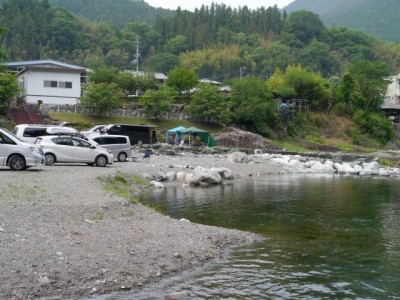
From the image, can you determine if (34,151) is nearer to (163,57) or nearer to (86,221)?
(86,221)

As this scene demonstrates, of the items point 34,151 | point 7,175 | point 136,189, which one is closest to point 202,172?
point 136,189

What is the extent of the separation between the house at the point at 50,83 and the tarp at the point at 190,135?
16.3 meters

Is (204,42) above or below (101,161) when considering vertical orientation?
above

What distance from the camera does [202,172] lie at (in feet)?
90.7

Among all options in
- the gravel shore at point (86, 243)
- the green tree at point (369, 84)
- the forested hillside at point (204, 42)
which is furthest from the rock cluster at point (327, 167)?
the forested hillside at point (204, 42)

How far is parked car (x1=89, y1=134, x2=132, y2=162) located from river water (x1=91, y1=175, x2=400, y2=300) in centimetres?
1014

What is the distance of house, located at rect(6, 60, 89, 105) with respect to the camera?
61.0 meters

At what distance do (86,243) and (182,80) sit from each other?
70855mm

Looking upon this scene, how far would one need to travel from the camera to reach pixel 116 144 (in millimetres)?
33844

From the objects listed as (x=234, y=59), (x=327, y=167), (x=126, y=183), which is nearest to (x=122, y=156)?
(x=126, y=183)

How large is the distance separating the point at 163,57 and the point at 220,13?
49488mm

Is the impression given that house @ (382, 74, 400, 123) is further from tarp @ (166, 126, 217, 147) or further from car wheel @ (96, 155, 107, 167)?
car wheel @ (96, 155, 107, 167)

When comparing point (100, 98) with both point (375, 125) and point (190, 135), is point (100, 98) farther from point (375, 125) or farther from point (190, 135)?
point (375, 125)

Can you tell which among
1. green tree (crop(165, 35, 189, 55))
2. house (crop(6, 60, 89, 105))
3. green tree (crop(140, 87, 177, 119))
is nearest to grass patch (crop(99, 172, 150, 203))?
green tree (crop(140, 87, 177, 119))
